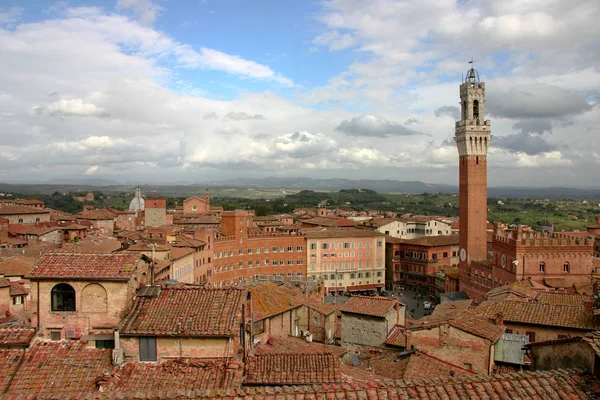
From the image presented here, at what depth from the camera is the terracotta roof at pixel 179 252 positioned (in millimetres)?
50956

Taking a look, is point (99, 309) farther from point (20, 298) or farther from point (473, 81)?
point (473, 81)

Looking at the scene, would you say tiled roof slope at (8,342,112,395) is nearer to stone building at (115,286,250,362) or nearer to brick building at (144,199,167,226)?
stone building at (115,286,250,362)

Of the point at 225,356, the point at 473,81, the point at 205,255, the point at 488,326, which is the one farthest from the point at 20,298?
the point at 473,81

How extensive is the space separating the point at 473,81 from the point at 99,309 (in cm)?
6083

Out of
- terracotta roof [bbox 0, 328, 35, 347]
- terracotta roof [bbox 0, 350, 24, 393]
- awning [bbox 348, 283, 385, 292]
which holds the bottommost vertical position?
awning [bbox 348, 283, 385, 292]

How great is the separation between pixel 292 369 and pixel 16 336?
7306 mm

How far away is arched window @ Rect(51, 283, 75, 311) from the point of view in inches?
579

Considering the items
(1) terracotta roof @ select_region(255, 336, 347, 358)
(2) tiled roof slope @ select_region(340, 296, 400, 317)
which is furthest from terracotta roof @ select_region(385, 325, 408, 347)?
(1) terracotta roof @ select_region(255, 336, 347, 358)

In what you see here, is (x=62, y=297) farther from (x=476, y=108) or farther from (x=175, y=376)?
(x=476, y=108)

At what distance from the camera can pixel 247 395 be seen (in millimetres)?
8805

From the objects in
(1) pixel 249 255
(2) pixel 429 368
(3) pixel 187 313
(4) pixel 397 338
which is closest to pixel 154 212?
(1) pixel 249 255

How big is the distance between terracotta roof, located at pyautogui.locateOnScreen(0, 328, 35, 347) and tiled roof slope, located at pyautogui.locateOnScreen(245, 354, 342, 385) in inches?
225

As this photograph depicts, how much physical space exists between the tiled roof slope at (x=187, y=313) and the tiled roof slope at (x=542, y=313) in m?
14.3

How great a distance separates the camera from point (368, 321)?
2698cm
